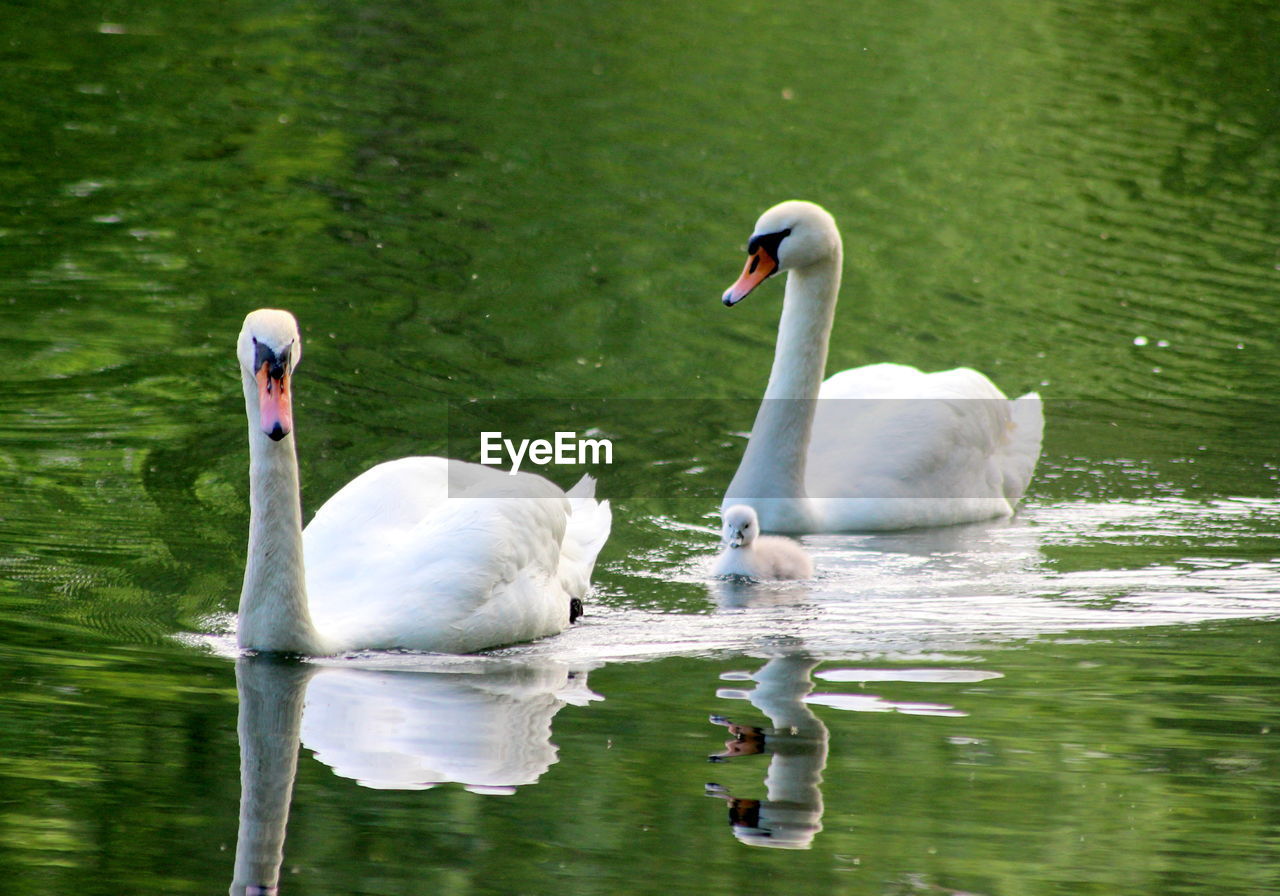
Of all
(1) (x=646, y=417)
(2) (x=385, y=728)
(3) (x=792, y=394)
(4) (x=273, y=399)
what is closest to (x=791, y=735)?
(2) (x=385, y=728)

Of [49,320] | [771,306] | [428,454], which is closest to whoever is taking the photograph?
[428,454]

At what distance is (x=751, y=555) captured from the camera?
9.88 meters

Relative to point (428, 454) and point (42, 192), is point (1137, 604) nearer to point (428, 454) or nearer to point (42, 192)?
point (428, 454)

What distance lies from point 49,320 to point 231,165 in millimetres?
4991

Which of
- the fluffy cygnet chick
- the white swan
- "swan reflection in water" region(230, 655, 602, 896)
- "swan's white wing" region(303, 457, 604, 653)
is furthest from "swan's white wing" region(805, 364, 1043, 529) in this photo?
"swan reflection in water" region(230, 655, 602, 896)

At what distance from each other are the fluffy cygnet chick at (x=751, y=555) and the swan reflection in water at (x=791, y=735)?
1.30 metres

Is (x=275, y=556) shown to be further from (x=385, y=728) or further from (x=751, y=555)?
(x=751, y=555)

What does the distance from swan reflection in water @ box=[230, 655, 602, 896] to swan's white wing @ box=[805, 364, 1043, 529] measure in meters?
3.24

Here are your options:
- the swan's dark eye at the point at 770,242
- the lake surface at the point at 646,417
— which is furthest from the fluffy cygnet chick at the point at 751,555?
the swan's dark eye at the point at 770,242

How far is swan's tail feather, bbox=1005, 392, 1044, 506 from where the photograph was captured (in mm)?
12055

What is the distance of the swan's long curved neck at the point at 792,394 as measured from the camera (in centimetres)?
1101

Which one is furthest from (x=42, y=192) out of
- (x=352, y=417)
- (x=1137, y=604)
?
(x=1137, y=604)

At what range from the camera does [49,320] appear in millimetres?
13383

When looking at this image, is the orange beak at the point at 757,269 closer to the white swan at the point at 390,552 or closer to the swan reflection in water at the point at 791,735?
the white swan at the point at 390,552
